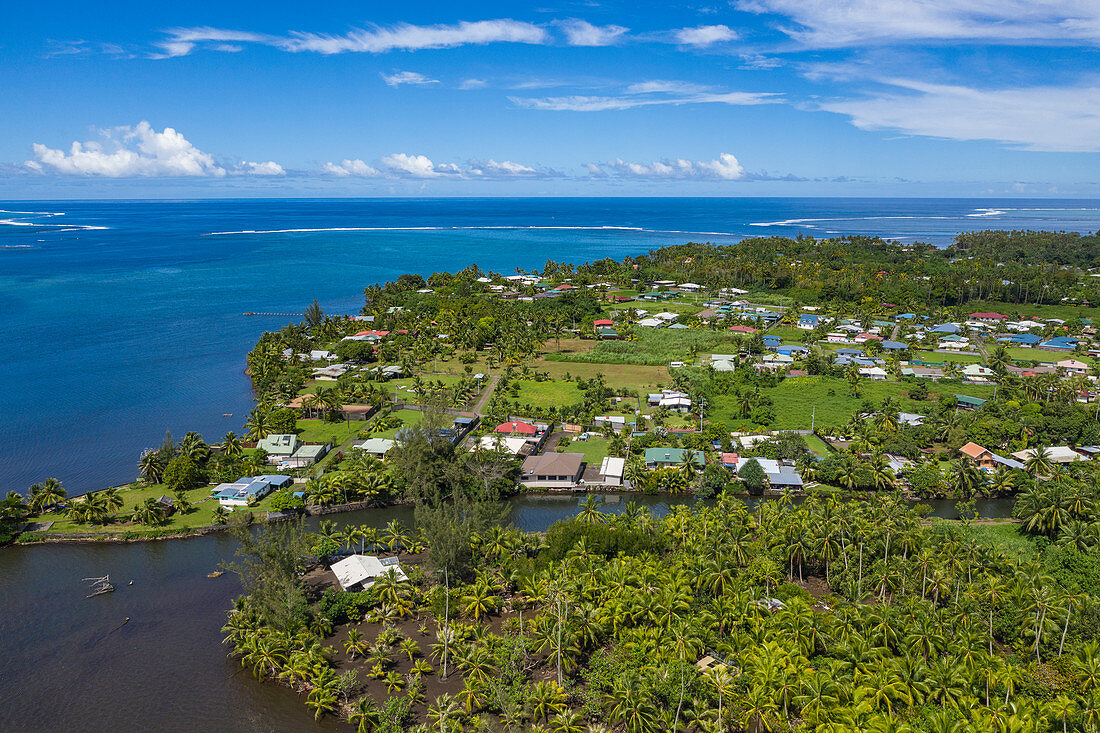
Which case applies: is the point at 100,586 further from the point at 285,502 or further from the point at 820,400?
the point at 820,400

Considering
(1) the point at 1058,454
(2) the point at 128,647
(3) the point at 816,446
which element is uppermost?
(1) the point at 1058,454

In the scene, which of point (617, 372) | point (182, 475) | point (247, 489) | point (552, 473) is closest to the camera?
point (247, 489)

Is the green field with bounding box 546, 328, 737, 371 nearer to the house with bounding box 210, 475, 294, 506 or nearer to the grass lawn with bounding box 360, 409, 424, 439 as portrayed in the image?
the grass lawn with bounding box 360, 409, 424, 439

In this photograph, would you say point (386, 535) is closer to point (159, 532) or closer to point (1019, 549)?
point (159, 532)

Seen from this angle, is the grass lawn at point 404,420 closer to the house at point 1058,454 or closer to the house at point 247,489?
the house at point 247,489

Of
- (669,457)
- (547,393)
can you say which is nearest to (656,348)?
(547,393)

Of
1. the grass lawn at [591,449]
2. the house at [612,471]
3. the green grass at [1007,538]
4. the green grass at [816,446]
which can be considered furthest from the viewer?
the grass lawn at [591,449]

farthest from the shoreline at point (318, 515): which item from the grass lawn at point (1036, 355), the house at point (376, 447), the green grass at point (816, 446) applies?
the grass lawn at point (1036, 355)
